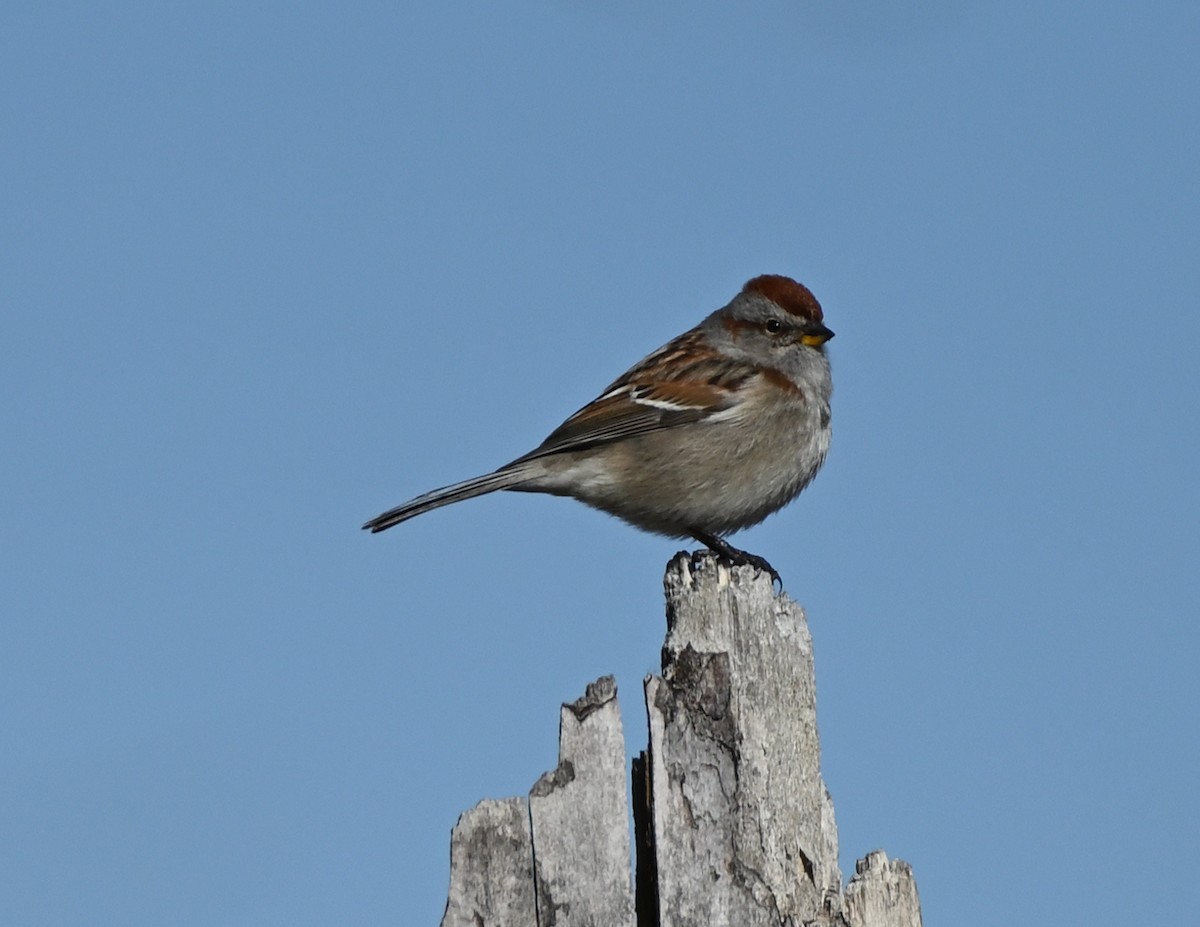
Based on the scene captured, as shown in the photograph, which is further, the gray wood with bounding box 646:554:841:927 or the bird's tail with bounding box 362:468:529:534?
the bird's tail with bounding box 362:468:529:534

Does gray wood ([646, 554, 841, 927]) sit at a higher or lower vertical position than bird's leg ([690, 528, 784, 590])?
lower

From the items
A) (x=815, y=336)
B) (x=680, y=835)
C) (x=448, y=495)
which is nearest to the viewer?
(x=680, y=835)

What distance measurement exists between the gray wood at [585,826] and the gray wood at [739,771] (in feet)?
0.41

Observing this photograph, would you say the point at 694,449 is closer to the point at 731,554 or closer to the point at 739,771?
the point at 731,554

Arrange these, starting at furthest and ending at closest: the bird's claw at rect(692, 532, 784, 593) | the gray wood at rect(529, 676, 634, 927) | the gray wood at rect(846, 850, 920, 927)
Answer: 1. the bird's claw at rect(692, 532, 784, 593)
2. the gray wood at rect(846, 850, 920, 927)
3. the gray wood at rect(529, 676, 634, 927)

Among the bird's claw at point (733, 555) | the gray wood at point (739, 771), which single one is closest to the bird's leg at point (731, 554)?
the bird's claw at point (733, 555)

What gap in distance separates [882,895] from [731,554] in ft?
14.6

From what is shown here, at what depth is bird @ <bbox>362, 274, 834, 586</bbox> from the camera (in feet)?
30.7

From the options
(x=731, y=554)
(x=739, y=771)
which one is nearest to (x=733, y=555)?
(x=731, y=554)

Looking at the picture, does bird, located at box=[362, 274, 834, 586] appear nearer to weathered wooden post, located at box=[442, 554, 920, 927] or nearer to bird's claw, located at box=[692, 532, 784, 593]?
bird's claw, located at box=[692, 532, 784, 593]

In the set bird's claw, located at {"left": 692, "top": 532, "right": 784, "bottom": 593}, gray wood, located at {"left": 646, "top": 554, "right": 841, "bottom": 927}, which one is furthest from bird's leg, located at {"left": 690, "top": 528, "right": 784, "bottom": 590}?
gray wood, located at {"left": 646, "top": 554, "right": 841, "bottom": 927}

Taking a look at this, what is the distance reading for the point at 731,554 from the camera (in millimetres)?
9133

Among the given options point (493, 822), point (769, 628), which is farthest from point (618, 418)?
point (493, 822)

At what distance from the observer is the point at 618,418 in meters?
9.66
